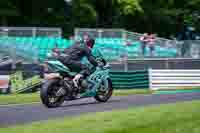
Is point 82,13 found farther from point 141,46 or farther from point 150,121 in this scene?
point 150,121

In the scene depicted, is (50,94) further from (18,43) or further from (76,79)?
(18,43)

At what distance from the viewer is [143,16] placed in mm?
43938

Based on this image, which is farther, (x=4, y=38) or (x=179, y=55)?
(x=179, y=55)

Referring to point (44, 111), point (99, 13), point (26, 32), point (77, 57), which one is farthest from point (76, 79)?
point (99, 13)

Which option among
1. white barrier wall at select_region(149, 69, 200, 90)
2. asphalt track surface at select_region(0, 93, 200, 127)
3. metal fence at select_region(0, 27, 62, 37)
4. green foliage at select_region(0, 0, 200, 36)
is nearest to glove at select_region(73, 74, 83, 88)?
asphalt track surface at select_region(0, 93, 200, 127)

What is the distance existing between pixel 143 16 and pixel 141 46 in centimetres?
1597

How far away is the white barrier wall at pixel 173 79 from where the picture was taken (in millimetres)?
23766

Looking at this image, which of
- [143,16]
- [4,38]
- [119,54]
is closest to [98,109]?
[4,38]

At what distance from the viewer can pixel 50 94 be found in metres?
14.7

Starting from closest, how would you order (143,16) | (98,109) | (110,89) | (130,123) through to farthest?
(130,123) → (98,109) → (110,89) → (143,16)

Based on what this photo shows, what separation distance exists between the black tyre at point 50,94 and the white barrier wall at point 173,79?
9.20 meters

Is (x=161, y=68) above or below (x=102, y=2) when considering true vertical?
below

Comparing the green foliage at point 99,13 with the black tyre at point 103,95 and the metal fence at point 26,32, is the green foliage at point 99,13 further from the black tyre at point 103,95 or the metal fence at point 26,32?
the black tyre at point 103,95

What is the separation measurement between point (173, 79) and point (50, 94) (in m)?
10.2
